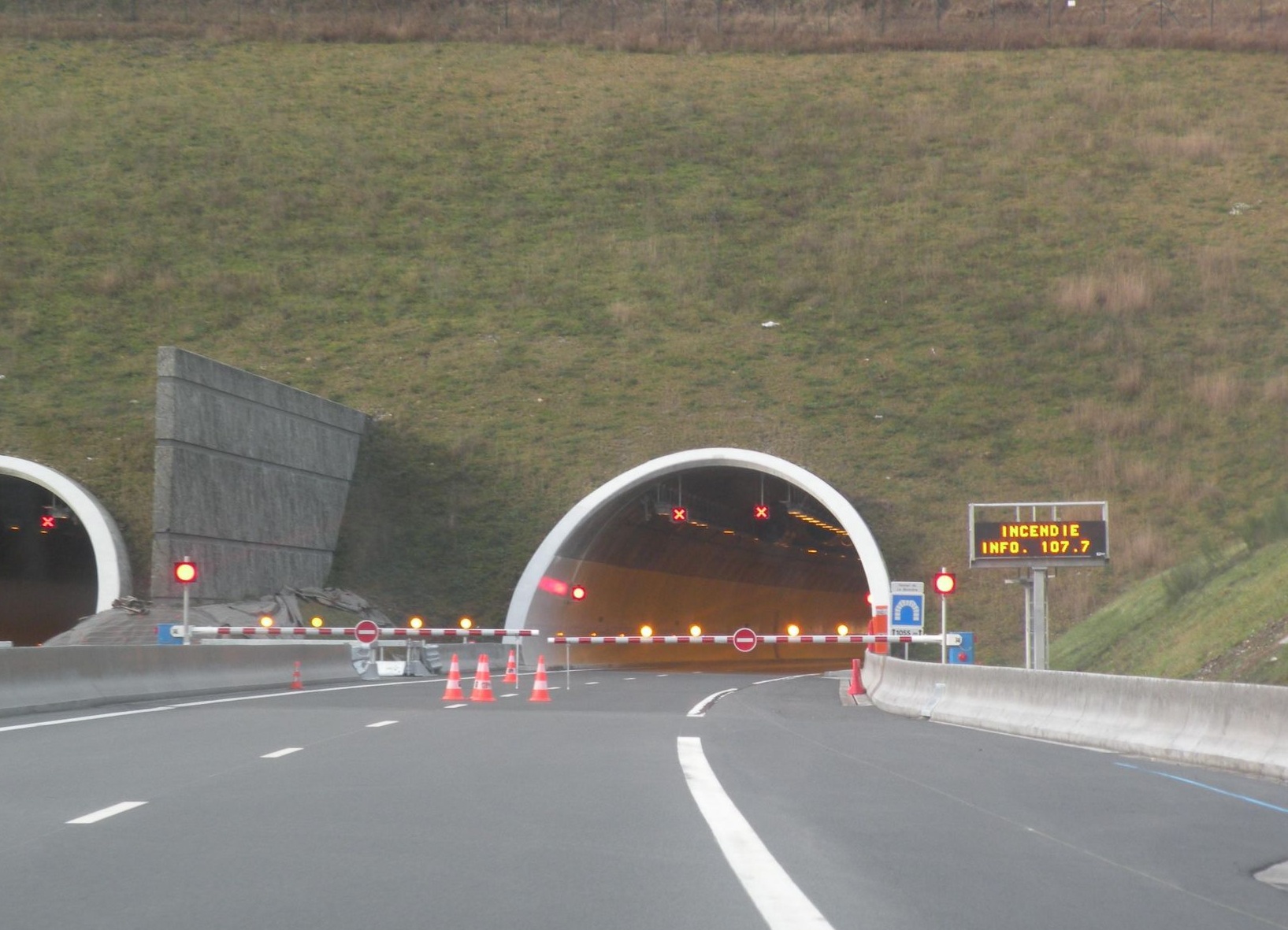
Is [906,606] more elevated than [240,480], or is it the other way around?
[240,480]

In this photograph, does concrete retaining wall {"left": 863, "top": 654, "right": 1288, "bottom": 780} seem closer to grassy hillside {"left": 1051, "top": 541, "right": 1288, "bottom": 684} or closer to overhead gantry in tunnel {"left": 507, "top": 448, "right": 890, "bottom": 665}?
grassy hillside {"left": 1051, "top": 541, "right": 1288, "bottom": 684}

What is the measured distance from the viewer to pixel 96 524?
132 feet

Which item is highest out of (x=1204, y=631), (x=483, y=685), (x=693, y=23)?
(x=693, y=23)

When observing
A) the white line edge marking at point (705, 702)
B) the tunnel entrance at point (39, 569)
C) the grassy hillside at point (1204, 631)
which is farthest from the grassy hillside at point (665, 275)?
the white line edge marking at point (705, 702)

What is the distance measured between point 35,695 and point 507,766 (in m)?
10.2

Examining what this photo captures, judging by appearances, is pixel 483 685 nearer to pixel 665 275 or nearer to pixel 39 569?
pixel 39 569

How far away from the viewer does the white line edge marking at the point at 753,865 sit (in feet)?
23.6

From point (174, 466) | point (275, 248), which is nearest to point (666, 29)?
point (275, 248)

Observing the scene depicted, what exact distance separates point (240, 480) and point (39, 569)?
11.4 metres

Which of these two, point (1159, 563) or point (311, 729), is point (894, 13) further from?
point (311, 729)

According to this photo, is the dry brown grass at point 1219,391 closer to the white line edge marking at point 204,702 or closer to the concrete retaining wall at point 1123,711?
the white line edge marking at point 204,702

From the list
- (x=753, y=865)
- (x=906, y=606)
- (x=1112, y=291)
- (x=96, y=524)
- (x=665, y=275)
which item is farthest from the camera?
(x=665, y=275)

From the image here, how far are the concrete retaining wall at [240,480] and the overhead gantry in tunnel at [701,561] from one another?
19.9 feet

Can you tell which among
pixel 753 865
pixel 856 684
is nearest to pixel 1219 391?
pixel 856 684
